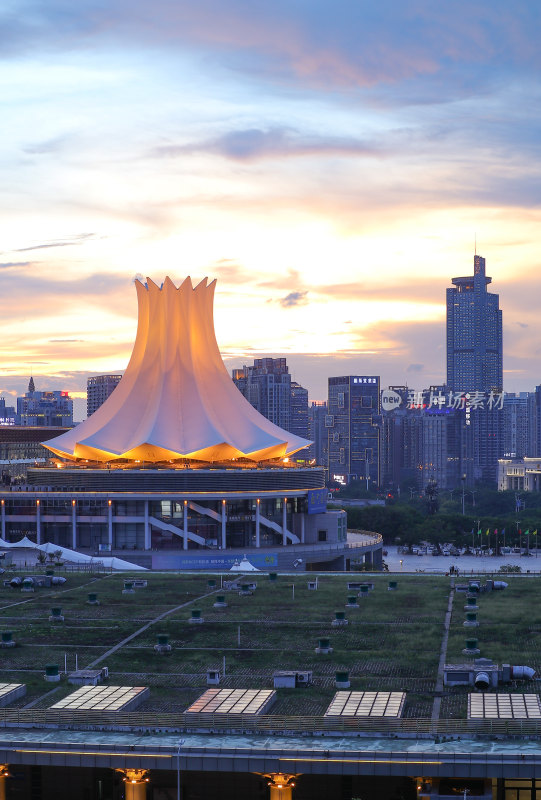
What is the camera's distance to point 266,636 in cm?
4300

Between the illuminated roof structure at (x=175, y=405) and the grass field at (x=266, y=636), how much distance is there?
3032 centimetres

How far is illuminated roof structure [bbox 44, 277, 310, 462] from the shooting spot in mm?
88812

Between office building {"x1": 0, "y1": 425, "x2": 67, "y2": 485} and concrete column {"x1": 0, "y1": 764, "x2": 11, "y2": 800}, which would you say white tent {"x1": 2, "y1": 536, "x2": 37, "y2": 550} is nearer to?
concrete column {"x1": 0, "y1": 764, "x2": 11, "y2": 800}

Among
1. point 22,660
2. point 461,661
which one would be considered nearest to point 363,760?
point 461,661

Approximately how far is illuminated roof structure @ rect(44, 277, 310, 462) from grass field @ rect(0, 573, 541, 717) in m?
30.3

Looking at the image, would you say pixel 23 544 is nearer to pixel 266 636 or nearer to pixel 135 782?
pixel 266 636

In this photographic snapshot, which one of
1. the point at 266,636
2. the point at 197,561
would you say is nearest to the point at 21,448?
the point at 197,561

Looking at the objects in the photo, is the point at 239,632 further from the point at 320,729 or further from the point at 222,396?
the point at 222,396

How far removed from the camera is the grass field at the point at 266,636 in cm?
3522

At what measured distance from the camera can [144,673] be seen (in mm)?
36938

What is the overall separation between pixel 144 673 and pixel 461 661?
33.3 ft

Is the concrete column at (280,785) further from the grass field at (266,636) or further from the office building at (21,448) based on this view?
the office building at (21,448)

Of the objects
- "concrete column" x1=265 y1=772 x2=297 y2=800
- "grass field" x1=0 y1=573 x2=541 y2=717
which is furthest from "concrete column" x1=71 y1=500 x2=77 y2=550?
"concrete column" x1=265 y1=772 x2=297 y2=800

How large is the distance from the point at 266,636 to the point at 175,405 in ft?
159
